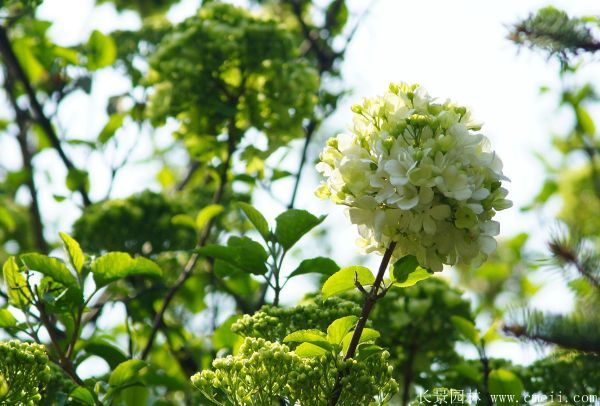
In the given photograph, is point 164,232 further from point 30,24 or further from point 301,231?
point 301,231

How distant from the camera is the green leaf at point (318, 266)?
112 inches

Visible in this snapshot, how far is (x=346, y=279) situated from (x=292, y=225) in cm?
51

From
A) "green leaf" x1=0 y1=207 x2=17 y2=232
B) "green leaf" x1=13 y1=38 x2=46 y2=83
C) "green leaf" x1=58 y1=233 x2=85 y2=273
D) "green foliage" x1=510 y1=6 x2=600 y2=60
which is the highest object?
"green leaf" x1=13 y1=38 x2=46 y2=83

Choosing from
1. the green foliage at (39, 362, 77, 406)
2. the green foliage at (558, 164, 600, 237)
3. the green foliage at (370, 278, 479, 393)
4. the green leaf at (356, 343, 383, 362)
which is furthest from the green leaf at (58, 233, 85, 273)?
the green foliage at (558, 164, 600, 237)

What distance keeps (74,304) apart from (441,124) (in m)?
1.34

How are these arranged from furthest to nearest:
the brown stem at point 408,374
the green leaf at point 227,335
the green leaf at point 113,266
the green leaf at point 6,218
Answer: the green leaf at point 6,218, the brown stem at point 408,374, the green leaf at point 227,335, the green leaf at point 113,266

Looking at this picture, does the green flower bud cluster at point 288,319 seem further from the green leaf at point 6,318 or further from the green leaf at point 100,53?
the green leaf at point 100,53

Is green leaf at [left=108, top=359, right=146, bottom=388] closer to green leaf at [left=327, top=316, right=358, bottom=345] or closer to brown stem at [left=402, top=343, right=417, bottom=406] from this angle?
green leaf at [left=327, top=316, right=358, bottom=345]

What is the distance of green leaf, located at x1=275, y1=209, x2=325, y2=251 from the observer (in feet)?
9.04

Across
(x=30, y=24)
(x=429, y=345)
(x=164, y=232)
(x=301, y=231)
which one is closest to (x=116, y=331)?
(x=164, y=232)

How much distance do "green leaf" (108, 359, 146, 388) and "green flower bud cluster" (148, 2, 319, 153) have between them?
154 cm

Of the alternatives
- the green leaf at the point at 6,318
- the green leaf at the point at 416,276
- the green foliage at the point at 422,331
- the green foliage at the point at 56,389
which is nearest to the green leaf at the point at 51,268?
the green leaf at the point at 6,318

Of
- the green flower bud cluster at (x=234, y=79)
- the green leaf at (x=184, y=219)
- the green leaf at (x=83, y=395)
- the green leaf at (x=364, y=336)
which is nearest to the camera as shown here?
the green leaf at (x=364, y=336)

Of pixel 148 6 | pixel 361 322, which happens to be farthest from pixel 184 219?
pixel 148 6
